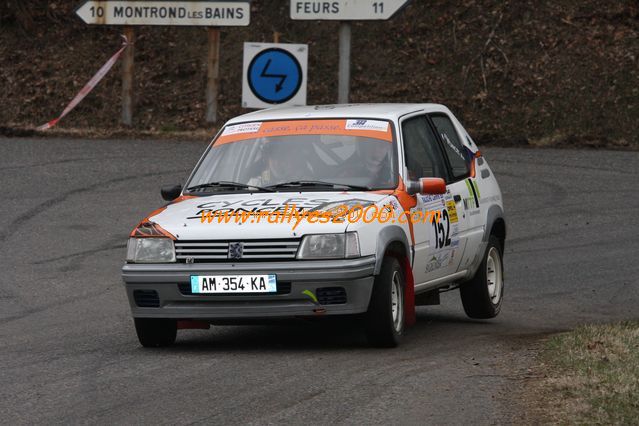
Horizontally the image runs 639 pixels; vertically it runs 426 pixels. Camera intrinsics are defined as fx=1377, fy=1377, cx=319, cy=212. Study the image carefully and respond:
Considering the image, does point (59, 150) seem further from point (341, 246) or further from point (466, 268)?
point (341, 246)

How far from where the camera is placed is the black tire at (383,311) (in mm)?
9062

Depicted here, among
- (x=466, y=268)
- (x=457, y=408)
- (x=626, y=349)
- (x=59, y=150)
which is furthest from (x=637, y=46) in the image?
(x=457, y=408)

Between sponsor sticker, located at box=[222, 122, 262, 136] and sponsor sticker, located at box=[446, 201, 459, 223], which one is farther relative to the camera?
sponsor sticker, located at box=[222, 122, 262, 136]

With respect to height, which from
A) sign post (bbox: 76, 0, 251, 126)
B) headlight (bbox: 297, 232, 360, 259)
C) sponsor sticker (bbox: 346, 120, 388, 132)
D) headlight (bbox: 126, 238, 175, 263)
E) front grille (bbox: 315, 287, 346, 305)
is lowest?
front grille (bbox: 315, 287, 346, 305)

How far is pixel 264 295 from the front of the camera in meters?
8.93

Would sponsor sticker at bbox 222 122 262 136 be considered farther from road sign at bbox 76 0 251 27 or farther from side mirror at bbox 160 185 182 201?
road sign at bbox 76 0 251 27

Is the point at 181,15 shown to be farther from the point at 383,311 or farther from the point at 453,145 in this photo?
the point at 383,311

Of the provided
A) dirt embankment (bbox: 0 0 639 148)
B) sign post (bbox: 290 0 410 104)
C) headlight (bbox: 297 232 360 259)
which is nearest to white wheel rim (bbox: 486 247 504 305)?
headlight (bbox: 297 232 360 259)

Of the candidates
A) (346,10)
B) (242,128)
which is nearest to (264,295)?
(242,128)

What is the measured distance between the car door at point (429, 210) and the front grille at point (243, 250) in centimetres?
119

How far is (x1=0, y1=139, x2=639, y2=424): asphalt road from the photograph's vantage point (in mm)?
7367

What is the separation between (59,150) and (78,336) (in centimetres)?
1177

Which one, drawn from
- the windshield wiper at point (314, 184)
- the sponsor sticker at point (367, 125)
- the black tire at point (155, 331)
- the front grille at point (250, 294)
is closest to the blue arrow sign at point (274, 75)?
the sponsor sticker at point (367, 125)

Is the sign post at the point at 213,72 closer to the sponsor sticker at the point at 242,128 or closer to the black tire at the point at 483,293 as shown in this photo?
the black tire at the point at 483,293
